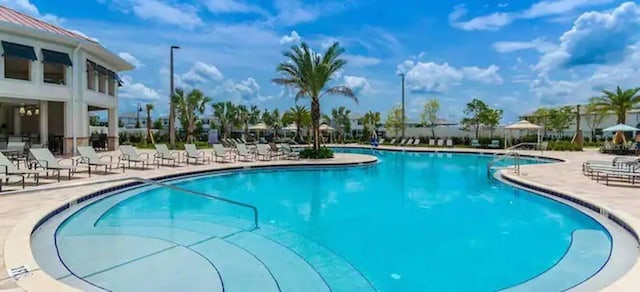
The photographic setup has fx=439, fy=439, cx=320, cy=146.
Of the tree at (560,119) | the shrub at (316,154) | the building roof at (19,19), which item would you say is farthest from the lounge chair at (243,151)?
the tree at (560,119)

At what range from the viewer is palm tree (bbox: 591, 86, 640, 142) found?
25781mm

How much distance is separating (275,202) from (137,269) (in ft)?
17.3

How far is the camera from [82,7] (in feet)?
62.9

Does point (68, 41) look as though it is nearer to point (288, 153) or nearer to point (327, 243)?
point (288, 153)

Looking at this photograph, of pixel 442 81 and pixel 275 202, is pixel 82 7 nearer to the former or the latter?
pixel 275 202

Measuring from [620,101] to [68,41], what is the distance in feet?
96.6

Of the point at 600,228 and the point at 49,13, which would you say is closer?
the point at 600,228

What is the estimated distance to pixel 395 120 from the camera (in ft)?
142

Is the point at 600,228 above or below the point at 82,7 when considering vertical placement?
below

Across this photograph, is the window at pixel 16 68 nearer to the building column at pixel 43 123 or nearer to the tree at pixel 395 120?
the building column at pixel 43 123

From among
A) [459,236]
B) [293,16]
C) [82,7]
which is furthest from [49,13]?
[459,236]

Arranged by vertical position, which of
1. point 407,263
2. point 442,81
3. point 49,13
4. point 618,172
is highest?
point 49,13

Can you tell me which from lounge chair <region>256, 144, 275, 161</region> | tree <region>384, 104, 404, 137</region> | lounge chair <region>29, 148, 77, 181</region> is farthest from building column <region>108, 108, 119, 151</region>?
tree <region>384, 104, 404, 137</region>

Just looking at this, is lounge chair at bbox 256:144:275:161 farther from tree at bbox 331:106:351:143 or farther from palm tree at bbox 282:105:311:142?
tree at bbox 331:106:351:143
